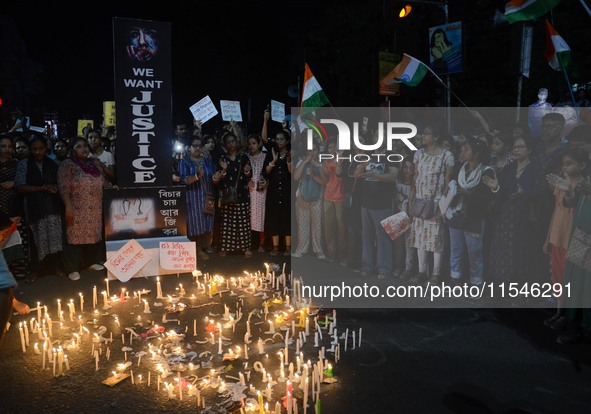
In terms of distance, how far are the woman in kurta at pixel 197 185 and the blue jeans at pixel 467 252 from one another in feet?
14.7

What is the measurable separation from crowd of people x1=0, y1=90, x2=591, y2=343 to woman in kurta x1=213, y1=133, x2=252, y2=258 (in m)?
0.02

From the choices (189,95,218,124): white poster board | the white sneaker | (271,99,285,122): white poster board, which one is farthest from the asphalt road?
(271,99,285,122): white poster board

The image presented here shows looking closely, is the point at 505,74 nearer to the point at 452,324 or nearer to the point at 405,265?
the point at 405,265

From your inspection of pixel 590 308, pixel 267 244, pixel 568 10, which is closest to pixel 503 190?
pixel 590 308

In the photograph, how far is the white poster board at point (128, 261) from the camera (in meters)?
7.82

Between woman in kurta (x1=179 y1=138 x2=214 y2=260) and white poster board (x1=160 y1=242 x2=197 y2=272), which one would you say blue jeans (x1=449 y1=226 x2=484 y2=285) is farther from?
woman in kurta (x1=179 y1=138 x2=214 y2=260)

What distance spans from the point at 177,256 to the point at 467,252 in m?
4.41

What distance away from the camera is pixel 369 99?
2333cm

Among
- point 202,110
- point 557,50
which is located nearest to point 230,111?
point 202,110

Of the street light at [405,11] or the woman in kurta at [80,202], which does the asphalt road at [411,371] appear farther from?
the street light at [405,11]

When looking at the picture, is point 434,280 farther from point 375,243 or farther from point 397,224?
point 375,243

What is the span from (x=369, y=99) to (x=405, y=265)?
16493 millimetres

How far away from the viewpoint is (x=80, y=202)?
8148 mm

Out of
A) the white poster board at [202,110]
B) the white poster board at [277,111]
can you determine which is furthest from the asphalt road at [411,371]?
the white poster board at [277,111]
